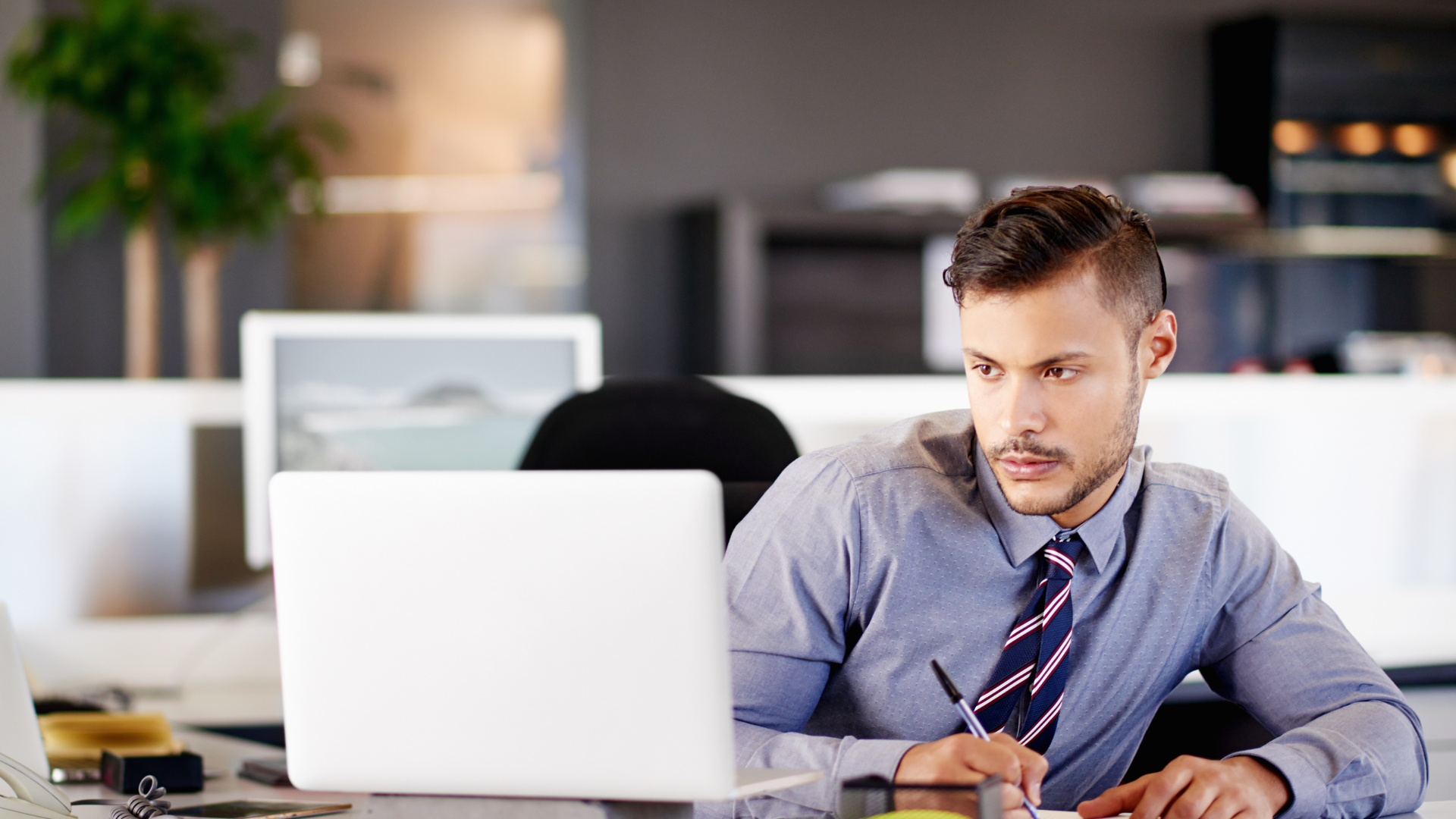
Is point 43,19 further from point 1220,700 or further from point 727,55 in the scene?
point 1220,700

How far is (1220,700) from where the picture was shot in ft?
4.02

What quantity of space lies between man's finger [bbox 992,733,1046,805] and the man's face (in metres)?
0.22

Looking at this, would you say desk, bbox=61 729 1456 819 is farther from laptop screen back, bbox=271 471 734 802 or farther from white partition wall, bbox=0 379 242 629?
white partition wall, bbox=0 379 242 629

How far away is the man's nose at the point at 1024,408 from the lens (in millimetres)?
1051

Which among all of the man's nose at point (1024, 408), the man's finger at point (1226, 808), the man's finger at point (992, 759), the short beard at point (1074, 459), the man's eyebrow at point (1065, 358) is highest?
the man's eyebrow at point (1065, 358)

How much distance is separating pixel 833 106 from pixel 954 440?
14.1ft

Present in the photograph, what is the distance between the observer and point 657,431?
160 centimetres

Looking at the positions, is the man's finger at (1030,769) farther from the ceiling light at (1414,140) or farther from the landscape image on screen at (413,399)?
the ceiling light at (1414,140)

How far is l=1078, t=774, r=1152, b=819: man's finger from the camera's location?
0.99m

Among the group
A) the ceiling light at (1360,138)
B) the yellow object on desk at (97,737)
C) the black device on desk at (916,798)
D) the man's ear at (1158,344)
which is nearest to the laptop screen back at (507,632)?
the black device on desk at (916,798)

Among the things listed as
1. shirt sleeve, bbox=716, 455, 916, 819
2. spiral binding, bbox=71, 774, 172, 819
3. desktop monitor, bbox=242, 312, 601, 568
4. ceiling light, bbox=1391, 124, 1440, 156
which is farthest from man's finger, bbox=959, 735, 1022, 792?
ceiling light, bbox=1391, 124, 1440, 156

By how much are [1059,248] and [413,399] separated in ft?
4.96

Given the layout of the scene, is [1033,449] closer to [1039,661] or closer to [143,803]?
[1039,661]

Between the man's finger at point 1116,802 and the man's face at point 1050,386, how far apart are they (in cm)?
24
